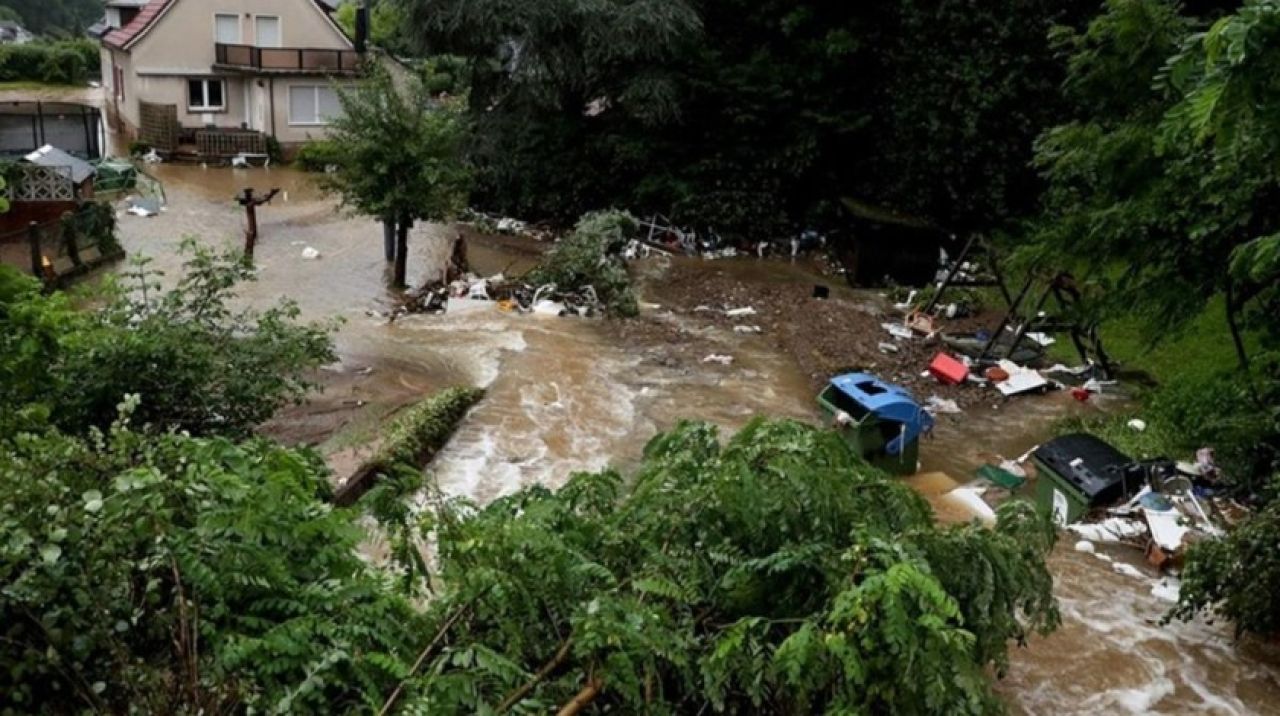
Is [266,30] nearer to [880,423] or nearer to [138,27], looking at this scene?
[138,27]

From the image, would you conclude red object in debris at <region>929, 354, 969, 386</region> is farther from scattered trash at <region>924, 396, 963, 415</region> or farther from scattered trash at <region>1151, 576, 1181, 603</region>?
scattered trash at <region>1151, 576, 1181, 603</region>

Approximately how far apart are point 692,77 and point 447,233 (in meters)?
6.16

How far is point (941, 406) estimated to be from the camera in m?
13.3

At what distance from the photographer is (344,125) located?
16203 millimetres

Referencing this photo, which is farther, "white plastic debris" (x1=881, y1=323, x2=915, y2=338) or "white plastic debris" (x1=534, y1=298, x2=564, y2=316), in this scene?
"white plastic debris" (x1=534, y1=298, x2=564, y2=316)

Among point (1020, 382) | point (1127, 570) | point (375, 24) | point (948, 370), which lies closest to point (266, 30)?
point (375, 24)

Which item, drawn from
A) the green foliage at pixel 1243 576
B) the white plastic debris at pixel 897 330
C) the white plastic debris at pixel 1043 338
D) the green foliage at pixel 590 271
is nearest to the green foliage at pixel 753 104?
the green foliage at pixel 590 271

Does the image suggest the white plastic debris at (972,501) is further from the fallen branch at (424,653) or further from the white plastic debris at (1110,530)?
the fallen branch at (424,653)

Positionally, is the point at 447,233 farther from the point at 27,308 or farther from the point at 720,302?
the point at 27,308

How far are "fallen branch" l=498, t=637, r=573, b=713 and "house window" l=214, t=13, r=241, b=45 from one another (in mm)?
31925

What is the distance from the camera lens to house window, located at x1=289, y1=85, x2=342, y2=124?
32.1m

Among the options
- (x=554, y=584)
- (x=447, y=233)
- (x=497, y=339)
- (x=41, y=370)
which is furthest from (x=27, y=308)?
(x=447, y=233)

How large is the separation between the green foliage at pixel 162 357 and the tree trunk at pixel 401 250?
23.6 feet

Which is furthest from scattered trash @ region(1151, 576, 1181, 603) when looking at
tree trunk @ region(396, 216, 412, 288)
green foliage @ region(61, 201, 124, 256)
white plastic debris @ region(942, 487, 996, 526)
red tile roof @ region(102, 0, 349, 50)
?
red tile roof @ region(102, 0, 349, 50)
